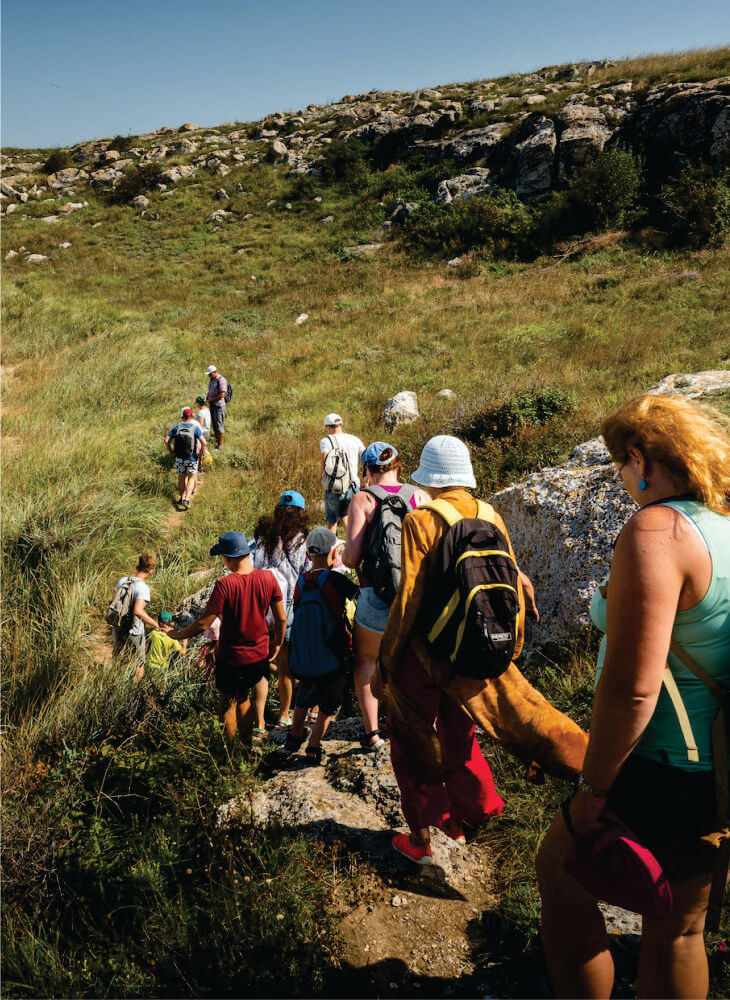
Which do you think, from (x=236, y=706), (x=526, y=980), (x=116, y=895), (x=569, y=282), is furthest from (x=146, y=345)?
(x=526, y=980)

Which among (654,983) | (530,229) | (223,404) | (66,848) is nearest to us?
(654,983)

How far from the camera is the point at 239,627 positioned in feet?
11.9

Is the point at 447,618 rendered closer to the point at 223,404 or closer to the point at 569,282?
the point at 223,404

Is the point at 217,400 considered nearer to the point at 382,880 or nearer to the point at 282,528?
the point at 282,528

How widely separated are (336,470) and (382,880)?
416cm

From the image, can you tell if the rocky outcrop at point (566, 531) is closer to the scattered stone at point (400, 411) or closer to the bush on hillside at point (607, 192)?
the scattered stone at point (400, 411)

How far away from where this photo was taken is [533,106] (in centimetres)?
2916

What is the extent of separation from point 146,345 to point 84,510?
10933 mm

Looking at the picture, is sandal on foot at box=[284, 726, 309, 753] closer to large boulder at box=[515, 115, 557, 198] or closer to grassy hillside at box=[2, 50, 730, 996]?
grassy hillside at box=[2, 50, 730, 996]

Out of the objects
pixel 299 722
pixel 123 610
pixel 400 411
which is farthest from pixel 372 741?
pixel 400 411

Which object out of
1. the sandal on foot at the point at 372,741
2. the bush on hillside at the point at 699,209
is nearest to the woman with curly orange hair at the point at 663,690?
the sandal on foot at the point at 372,741

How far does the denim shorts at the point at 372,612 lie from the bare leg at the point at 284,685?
116 cm

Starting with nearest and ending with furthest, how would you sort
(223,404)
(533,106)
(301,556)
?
(301,556) < (223,404) < (533,106)

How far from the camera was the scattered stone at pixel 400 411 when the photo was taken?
10164 millimetres
